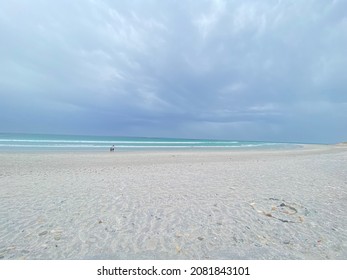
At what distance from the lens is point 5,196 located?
6.09 meters

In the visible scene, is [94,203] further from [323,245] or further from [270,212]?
[323,245]

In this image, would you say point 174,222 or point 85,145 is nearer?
point 174,222

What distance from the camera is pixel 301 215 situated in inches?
177

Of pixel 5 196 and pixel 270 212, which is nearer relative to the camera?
pixel 270 212

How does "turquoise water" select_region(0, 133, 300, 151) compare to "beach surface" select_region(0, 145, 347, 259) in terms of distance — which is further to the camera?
"turquoise water" select_region(0, 133, 300, 151)

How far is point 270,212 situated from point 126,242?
3700 millimetres

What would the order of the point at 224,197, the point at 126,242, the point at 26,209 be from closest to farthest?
the point at 126,242 < the point at 26,209 < the point at 224,197

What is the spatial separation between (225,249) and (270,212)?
2.28 meters

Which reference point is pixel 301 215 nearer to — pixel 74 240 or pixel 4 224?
pixel 74 240

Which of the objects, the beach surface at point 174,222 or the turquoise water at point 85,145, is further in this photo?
the turquoise water at point 85,145

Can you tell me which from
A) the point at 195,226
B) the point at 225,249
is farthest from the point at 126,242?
the point at 225,249

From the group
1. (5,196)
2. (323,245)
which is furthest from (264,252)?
(5,196)
